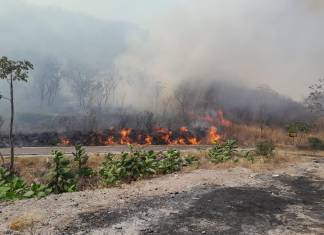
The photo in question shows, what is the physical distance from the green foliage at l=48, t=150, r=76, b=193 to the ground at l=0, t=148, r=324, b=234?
9.64ft

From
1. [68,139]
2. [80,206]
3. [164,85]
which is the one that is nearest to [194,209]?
[80,206]

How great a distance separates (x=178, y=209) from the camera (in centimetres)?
1859

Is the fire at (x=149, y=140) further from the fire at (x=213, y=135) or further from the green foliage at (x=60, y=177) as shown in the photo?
the green foliage at (x=60, y=177)

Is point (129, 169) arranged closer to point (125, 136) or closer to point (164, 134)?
point (125, 136)

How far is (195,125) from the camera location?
267 ft

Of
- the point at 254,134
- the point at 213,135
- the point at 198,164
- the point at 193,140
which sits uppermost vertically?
the point at 254,134

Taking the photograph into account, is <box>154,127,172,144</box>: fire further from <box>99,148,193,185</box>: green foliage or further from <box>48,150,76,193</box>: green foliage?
<box>48,150,76,193</box>: green foliage

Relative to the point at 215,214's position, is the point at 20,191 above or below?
above

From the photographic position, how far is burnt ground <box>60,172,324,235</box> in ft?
52.7

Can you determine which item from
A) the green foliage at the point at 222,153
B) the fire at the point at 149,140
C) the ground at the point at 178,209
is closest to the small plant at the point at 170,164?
the ground at the point at 178,209

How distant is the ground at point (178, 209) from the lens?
52.4ft

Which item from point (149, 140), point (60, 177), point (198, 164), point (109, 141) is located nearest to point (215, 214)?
point (60, 177)

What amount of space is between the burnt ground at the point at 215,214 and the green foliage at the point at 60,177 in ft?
18.2

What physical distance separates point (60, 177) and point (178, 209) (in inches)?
311
